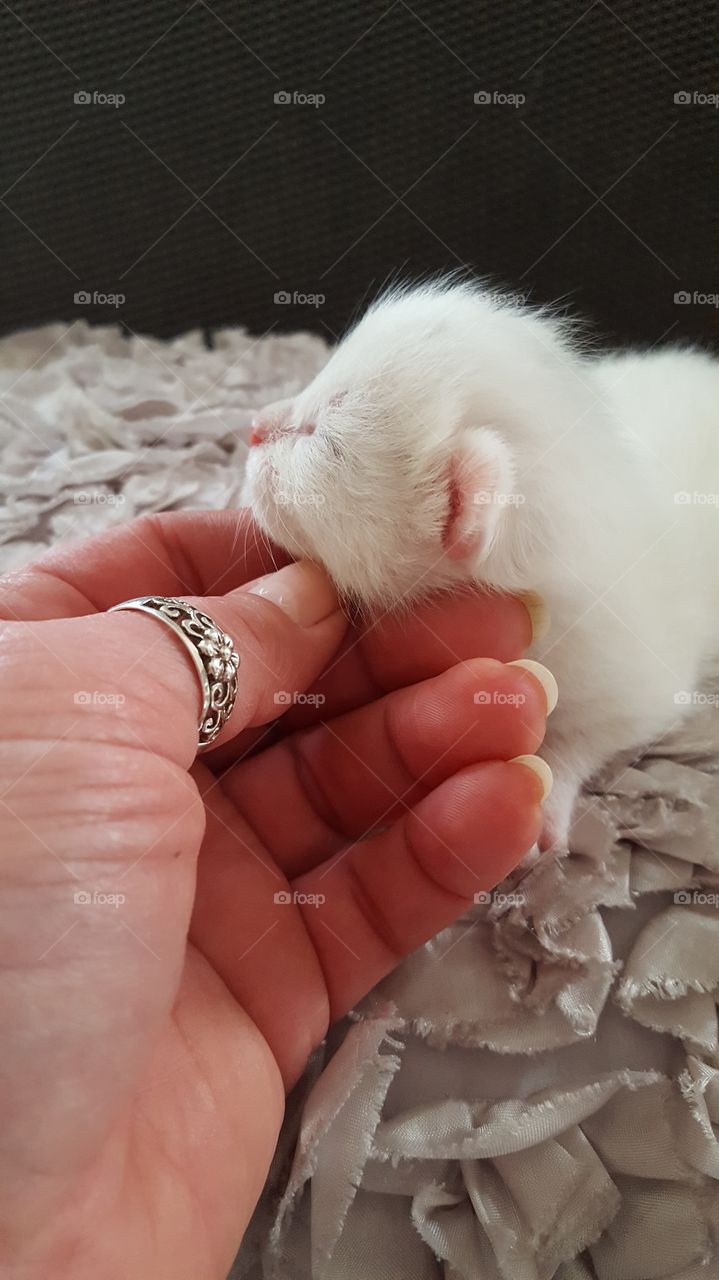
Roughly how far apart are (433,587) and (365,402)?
0.21m

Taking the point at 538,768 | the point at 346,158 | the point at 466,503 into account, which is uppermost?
the point at 346,158

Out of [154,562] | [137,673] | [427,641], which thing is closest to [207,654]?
[137,673]

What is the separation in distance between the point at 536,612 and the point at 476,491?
0.19 meters

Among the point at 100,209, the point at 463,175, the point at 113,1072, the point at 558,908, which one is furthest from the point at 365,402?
the point at 100,209

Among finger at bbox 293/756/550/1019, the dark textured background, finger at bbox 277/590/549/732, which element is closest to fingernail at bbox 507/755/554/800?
finger at bbox 293/756/550/1019

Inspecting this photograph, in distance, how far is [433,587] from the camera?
3.28ft

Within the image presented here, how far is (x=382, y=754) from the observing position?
992mm

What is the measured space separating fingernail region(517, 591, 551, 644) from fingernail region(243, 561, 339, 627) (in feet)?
0.70

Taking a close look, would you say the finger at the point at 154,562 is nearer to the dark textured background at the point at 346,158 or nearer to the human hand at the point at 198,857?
the human hand at the point at 198,857

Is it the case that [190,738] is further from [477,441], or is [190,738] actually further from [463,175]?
[463,175]

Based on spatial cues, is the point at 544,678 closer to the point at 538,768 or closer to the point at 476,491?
the point at 538,768

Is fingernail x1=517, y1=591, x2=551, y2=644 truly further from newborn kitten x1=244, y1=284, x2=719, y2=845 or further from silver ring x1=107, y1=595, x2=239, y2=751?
silver ring x1=107, y1=595, x2=239, y2=751

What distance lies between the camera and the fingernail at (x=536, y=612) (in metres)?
1.00

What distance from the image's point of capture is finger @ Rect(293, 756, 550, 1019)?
0.83 m
